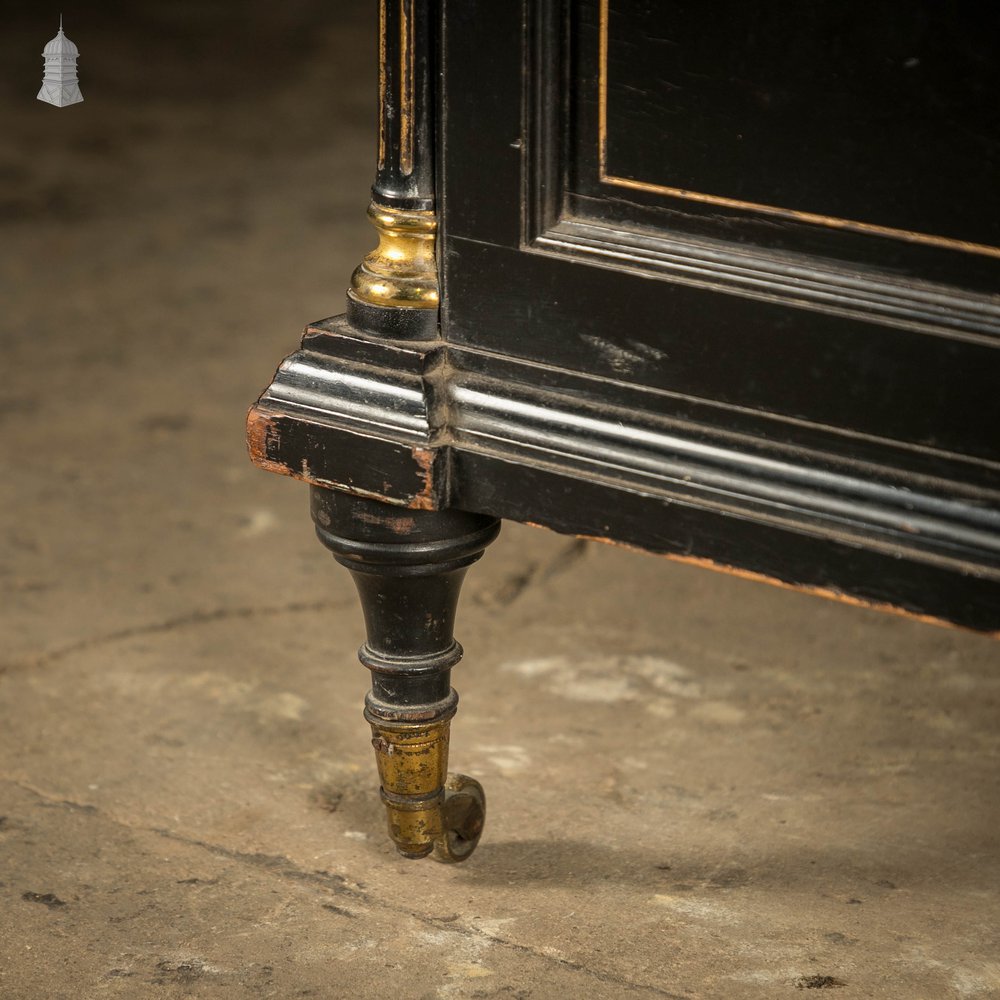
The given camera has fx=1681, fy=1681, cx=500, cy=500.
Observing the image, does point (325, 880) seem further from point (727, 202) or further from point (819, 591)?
point (727, 202)

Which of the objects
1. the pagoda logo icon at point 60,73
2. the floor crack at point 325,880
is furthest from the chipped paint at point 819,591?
the pagoda logo icon at point 60,73

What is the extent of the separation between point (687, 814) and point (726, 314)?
735 millimetres

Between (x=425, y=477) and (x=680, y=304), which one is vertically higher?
(x=680, y=304)

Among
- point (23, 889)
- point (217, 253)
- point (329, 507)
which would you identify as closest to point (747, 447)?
point (329, 507)

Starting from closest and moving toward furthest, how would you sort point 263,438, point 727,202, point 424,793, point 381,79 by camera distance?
point 727,202 → point 381,79 → point 263,438 → point 424,793

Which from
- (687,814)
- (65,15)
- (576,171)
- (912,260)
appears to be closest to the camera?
(912,260)

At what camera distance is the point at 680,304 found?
1.30 m

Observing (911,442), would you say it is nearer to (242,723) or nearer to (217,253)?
(242,723)

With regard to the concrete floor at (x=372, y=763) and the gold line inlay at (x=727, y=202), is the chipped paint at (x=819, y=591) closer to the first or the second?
the gold line inlay at (x=727, y=202)

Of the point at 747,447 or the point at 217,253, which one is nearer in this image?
the point at 747,447

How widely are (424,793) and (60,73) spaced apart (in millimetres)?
733

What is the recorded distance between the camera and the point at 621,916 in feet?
5.35

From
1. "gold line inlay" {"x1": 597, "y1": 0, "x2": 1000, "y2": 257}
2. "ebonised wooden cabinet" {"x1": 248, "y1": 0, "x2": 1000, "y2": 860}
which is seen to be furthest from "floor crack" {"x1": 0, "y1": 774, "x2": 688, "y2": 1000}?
"gold line inlay" {"x1": 597, "y1": 0, "x2": 1000, "y2": 257}

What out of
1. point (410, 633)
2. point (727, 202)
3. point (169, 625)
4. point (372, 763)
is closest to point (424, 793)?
point (410, 633)
